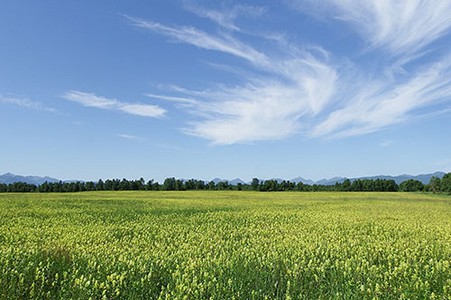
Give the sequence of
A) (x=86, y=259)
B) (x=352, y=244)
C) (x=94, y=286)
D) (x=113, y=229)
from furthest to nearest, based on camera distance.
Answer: (x=113, y=229), (x=352, y=244), (x=86, y=259), (x=94, y=286)

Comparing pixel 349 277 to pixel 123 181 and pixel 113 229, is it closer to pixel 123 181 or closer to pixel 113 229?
pixel 113 229

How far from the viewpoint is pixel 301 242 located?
454 inches

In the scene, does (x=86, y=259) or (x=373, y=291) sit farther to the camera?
(x=86, y=259)

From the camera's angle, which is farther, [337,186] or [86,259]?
[337,186]

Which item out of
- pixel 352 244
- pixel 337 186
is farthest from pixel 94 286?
pixel 337 186

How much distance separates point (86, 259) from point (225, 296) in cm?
417

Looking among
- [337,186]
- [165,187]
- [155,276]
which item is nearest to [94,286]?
[155,276]

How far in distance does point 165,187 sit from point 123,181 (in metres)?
17.3

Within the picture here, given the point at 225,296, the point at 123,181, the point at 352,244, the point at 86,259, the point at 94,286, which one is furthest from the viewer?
the point at 123,181

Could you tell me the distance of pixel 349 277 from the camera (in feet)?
24.6

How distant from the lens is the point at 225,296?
648cm

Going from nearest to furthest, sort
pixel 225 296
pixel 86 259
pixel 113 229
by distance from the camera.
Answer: pixel 225 296 < pixel 86 259 < pixel 113 229

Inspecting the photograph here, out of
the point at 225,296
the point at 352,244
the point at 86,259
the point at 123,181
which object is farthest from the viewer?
the point at 123,181

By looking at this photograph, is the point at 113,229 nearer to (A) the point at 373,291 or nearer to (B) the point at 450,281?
(A) the point at 373,291
